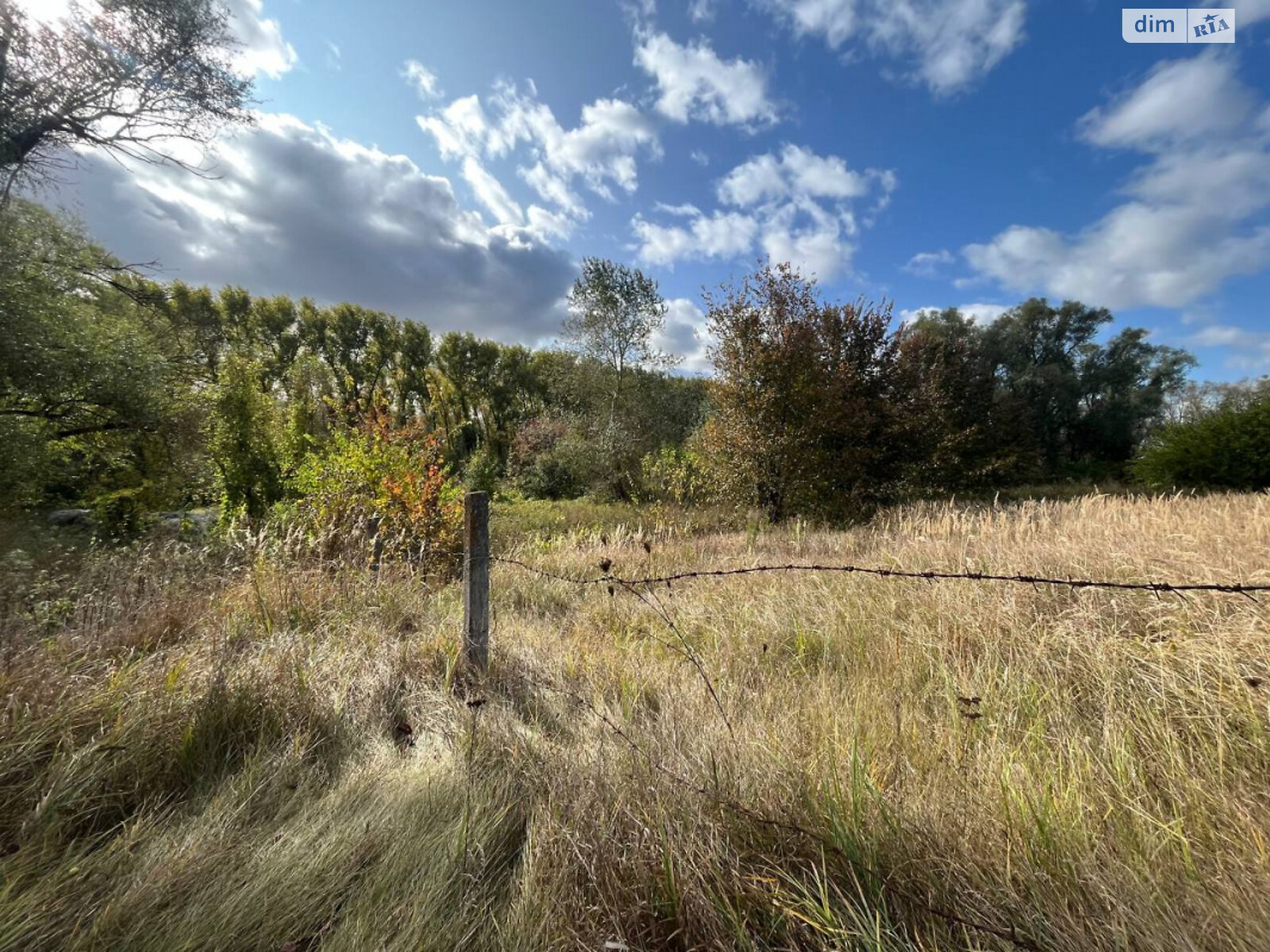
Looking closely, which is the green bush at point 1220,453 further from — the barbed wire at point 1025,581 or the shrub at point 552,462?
the shrub at point 552,462

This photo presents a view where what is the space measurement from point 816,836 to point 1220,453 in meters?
16.5

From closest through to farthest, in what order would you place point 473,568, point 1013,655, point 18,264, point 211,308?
1. point 1013,655
2. point 473,568
3. point 18,264
4. point 211,308

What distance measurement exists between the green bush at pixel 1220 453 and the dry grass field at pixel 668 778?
1227 centimetres

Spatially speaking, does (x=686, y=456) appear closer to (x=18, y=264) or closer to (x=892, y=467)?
(x=892, y=467)

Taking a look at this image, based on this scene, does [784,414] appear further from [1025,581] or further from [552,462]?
[552,462]

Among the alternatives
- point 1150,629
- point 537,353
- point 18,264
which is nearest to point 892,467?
point 1150,629

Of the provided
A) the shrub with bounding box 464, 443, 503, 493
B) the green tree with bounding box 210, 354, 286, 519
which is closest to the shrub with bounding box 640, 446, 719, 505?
the shrub with bounding box 464, 443, 503, 493

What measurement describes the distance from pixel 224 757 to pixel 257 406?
1009 centimetres

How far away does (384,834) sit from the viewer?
1437 millimetres

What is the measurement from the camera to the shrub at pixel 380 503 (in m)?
5.52

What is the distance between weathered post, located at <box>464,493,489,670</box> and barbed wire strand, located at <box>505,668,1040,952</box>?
975 millimetres

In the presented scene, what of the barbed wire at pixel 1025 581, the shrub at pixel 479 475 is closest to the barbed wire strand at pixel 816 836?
the barbed wire at pixel 1025 581

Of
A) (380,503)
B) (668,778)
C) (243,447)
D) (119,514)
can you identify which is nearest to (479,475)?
(243,447)

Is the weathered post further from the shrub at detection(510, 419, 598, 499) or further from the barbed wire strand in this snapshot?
the shrub at detection(510, 419, 598, 499)
